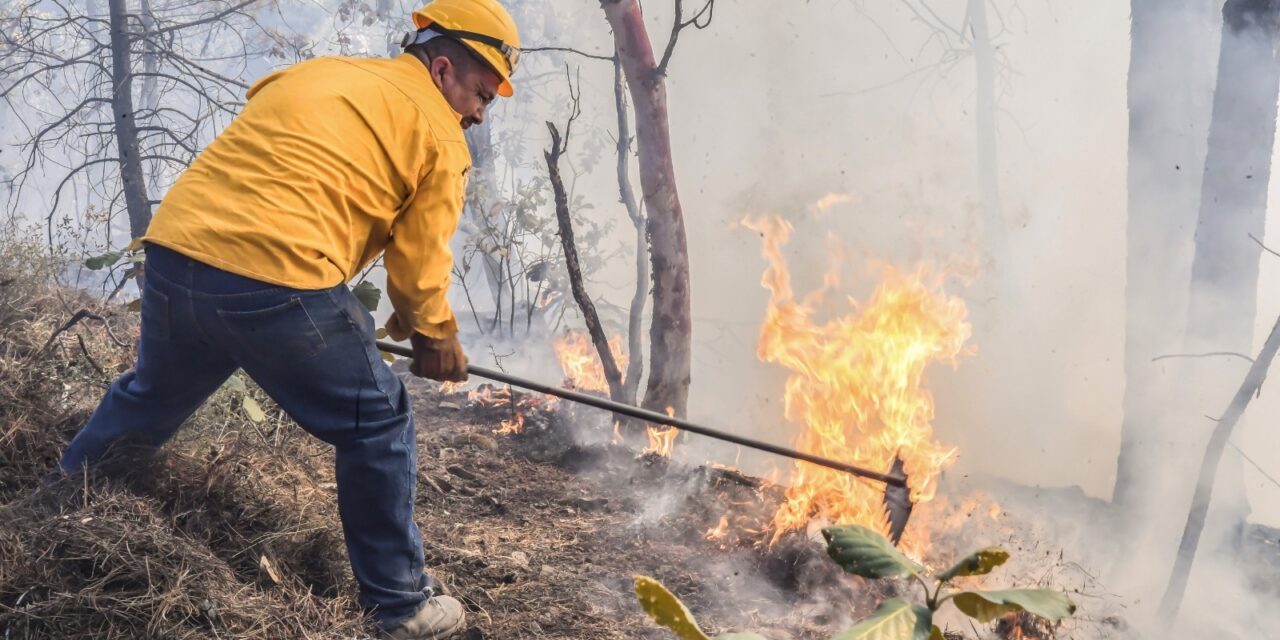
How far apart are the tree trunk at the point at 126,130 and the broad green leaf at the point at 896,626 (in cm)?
733

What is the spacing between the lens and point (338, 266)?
3.02 metres

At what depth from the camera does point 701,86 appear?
9570mm

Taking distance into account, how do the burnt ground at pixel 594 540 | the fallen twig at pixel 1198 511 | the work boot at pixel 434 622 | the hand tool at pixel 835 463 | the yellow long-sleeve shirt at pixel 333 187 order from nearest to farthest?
the yellow long-sleeve shirt at pixel 333 187 → the work boot at pixel 434 622 → the burnt ground at pixel 594 540 → the hand tool at pixel 835 463 → the fallen twig at pixel 1198 511

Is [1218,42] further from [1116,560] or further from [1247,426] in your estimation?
[1116,560]

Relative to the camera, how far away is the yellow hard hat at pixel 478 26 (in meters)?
3.33

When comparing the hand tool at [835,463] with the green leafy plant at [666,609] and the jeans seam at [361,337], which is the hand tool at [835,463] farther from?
the green leafy plant at [666,609]

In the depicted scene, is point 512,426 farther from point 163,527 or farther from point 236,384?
point 163,527

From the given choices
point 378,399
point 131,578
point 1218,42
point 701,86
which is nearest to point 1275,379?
point 1218,42

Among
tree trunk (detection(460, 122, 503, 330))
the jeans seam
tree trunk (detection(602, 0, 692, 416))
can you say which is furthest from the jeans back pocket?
tree trunk (detection(460, 122, 503, 330))

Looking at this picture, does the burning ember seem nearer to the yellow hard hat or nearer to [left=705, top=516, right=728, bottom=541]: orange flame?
[left=705, top=516, right=728, bottom=541]: orange flame

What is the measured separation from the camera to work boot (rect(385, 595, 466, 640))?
323cm

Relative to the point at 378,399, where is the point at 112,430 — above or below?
below

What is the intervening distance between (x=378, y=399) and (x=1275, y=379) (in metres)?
7.10

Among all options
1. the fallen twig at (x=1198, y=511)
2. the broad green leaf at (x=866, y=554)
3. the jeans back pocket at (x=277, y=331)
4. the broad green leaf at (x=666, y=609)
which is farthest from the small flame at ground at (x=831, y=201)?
the broad green leaf at (x=666, y=609)
